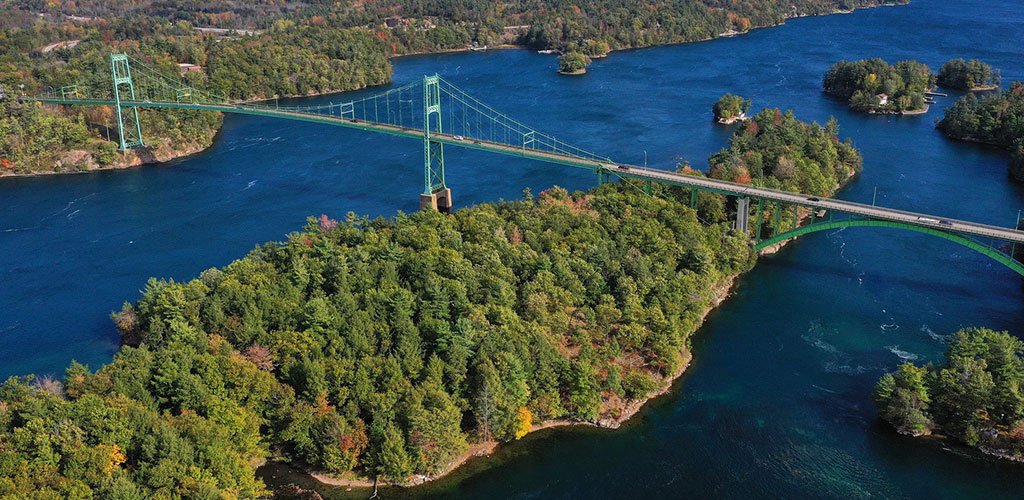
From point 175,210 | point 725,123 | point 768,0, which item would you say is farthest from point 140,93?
point 768,0

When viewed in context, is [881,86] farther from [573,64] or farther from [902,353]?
[902,353]

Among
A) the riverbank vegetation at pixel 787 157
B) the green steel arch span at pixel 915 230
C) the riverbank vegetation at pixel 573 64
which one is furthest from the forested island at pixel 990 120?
the riverbank vegetation at pixel 573 64

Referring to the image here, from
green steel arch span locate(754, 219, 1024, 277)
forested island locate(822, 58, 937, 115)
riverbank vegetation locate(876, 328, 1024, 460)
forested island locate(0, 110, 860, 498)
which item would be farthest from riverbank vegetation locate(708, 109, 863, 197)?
riverbank vegetation locate(876, 328, 1024, 460)

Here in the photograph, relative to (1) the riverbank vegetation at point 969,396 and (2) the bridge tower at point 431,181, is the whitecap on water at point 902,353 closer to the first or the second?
(1) the riverbank vegetation at point 969,396

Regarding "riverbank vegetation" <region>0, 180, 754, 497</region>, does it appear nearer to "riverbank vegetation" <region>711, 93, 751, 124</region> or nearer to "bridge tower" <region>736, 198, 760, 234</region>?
"bridge tower" <region>736, 198, 760, 234</region>

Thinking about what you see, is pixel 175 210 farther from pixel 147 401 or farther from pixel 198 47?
pixel 198 47

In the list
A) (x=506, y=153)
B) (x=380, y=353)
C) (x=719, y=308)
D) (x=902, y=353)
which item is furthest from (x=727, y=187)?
(x=380, y=353)
